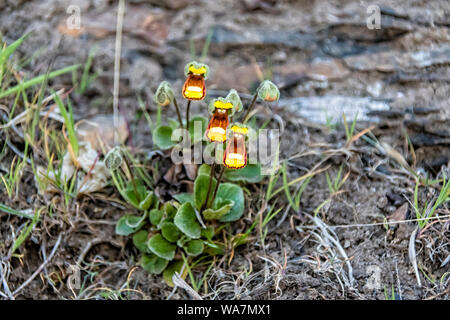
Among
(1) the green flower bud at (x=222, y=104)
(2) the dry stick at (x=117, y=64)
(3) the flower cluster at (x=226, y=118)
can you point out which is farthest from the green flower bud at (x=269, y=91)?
(2) the dry stick at (x=117, y=64)

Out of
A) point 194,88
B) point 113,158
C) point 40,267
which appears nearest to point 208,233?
point 113,158

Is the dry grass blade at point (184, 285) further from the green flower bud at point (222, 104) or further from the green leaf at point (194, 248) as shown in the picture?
the green flower bud at point (222, 104)

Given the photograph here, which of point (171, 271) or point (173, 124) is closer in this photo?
point (171, 271)

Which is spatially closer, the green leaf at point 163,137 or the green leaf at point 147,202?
the green leaf at point 147,202

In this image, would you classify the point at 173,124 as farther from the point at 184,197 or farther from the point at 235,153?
the point at 235,153

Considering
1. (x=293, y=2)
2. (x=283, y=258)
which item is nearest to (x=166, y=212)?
(x=283, y=258)

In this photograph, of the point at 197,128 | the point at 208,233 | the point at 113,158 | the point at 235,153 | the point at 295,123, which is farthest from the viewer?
the point at 295,123

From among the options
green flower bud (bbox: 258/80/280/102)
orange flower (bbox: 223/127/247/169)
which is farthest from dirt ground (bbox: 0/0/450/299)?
green flower bud (bbox: 258/80/280/102)
